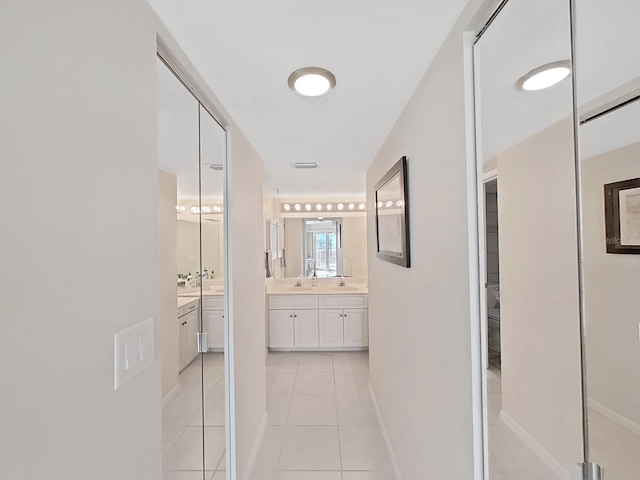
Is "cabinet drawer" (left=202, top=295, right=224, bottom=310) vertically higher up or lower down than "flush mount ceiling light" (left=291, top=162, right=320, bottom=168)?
lower down

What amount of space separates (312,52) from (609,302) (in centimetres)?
121

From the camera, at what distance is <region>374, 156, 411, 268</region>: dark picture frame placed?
171cm

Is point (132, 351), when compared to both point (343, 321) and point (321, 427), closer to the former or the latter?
point (321, 427)

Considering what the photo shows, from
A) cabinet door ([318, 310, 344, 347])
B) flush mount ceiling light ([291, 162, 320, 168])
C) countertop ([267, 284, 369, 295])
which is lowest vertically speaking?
cabinet door ([318, 310, 344, 347])

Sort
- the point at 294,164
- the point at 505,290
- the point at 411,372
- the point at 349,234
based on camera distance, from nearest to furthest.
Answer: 1. the point at 505,290
2. the point at 411,372
3. the point at 294,164
4. the point at 349,234

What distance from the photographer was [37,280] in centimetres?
56

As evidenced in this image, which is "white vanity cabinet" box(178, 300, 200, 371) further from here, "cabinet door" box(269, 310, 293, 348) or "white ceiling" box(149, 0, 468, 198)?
"cabinet door" box(269, 310, 293, 348)

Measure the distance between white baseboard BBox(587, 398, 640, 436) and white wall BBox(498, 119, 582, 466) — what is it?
32 mm

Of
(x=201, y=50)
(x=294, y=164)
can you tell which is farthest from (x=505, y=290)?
(x=294, y=164)

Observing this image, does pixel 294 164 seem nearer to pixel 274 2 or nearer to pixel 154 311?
pixel 274 2

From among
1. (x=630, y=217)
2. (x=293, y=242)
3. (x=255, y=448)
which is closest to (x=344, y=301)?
(x=293, y=242)

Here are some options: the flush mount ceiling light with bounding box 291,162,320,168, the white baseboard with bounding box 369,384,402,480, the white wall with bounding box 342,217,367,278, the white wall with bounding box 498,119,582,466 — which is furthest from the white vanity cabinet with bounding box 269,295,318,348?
the white wall with bounding box 498,119,582,466

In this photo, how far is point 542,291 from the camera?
0.75 metres

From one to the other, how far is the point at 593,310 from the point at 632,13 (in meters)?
0.52
